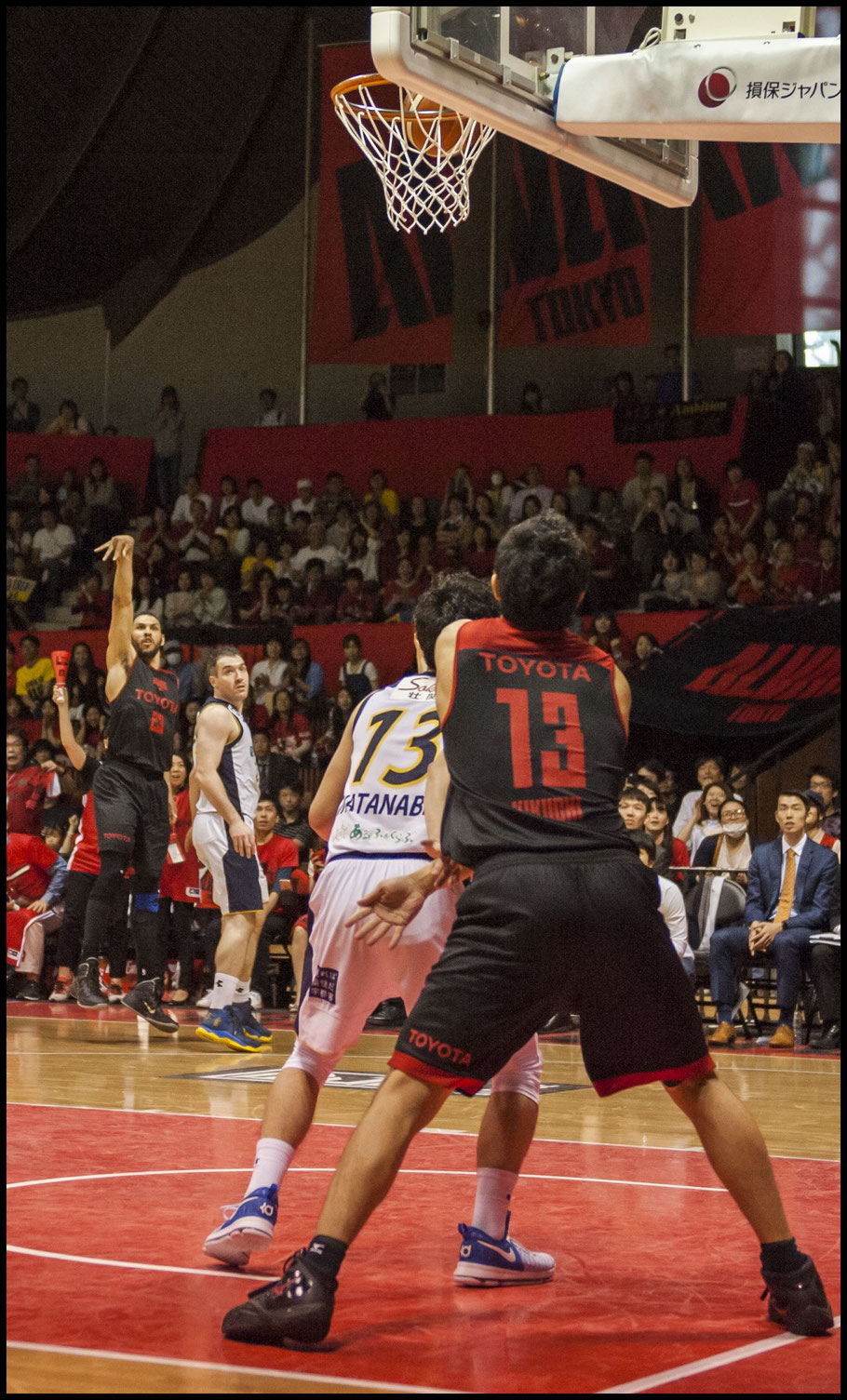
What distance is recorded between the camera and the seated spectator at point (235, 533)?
2044 centimetres

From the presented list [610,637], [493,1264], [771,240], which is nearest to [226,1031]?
[493,1264]

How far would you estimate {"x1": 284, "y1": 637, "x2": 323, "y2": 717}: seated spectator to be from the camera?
1647 centimetres

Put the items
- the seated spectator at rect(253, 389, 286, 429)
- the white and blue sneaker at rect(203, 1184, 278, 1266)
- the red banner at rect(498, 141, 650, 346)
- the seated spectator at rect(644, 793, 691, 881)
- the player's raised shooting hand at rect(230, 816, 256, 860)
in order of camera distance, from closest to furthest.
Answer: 1. the white and blue sneaker at rect(203, 1184, 278, 1266)
2. the player's raised shooting hand at rect(230, 816, 256, 860)
3. the seated spectator at rect(644, 793, 691, 881)
4. the red banner at rect(498, 141, 650, 346)
5. the seated spectator at rect(253, 389, 286, 429)

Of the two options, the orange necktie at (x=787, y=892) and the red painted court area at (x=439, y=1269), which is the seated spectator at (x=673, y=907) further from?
the red painted court area at (x=439, y=1269)

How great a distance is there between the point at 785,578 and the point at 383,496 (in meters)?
5.79

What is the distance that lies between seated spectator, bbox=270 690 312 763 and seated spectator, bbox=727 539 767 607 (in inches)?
176

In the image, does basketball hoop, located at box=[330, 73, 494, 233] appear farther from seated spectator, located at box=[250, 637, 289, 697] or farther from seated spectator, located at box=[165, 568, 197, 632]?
→ seated spectator, located at box=[165, 568, 197, 632]

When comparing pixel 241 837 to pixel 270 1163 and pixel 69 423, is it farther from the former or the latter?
pixel 69 423

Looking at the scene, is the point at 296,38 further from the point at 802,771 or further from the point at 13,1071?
the point at 13,1071

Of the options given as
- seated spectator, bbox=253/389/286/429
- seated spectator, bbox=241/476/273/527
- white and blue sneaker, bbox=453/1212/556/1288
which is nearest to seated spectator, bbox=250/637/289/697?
seated spectator, bbox=241/476/273/527

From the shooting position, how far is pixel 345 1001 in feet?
14.7

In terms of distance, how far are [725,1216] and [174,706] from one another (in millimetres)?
5947

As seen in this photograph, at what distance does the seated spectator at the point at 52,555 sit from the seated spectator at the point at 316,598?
13.5 ft

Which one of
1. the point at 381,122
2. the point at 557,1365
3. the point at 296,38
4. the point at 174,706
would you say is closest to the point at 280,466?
the point at 296,38
